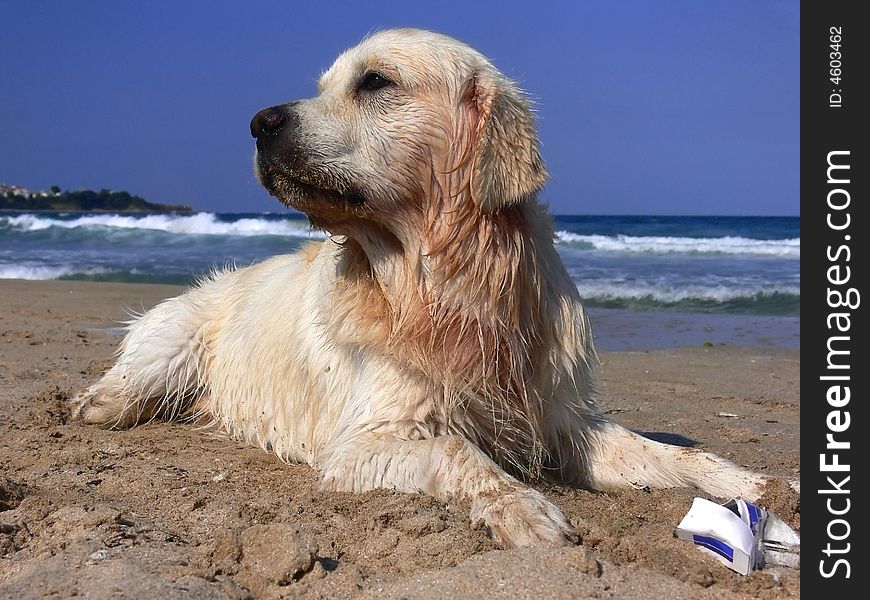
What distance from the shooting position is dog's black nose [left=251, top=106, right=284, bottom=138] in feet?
11.2

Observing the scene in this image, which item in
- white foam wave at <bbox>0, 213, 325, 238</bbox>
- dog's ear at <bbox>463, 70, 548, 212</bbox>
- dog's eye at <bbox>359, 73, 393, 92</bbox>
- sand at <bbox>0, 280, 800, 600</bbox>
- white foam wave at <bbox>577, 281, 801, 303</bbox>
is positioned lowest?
white foam wave at <bbox>577, 281, 801, 303</bbox>

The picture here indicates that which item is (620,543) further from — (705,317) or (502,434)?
(705,317)

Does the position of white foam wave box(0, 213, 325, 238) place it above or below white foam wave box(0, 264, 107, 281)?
above

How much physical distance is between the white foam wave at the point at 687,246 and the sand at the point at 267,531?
20887 mm

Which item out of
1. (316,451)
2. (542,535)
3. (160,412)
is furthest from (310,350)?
(542,535)

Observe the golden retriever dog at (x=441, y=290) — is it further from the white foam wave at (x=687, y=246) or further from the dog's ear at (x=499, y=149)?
the white foam wave at (x=687, y=246)

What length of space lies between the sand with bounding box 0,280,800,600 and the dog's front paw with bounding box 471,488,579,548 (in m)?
0.07

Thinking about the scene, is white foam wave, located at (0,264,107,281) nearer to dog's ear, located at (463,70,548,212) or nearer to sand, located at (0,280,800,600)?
sand, located at (0,280,800,600)

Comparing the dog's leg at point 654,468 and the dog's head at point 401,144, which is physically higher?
the dog's head at point 401,144

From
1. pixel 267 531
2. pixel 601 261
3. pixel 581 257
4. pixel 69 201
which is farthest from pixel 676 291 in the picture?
pixel 69 201

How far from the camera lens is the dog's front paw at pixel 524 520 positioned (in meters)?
2.73

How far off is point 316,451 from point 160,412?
1386 millimetres

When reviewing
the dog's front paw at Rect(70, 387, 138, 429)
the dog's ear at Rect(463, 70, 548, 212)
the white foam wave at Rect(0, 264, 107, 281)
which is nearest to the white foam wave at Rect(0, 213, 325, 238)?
the white foam wave at Rect(0, 264, 107, 281)

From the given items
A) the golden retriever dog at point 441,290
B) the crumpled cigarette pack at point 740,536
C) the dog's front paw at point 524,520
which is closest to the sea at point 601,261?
the golden retriever dog at point 441,290
